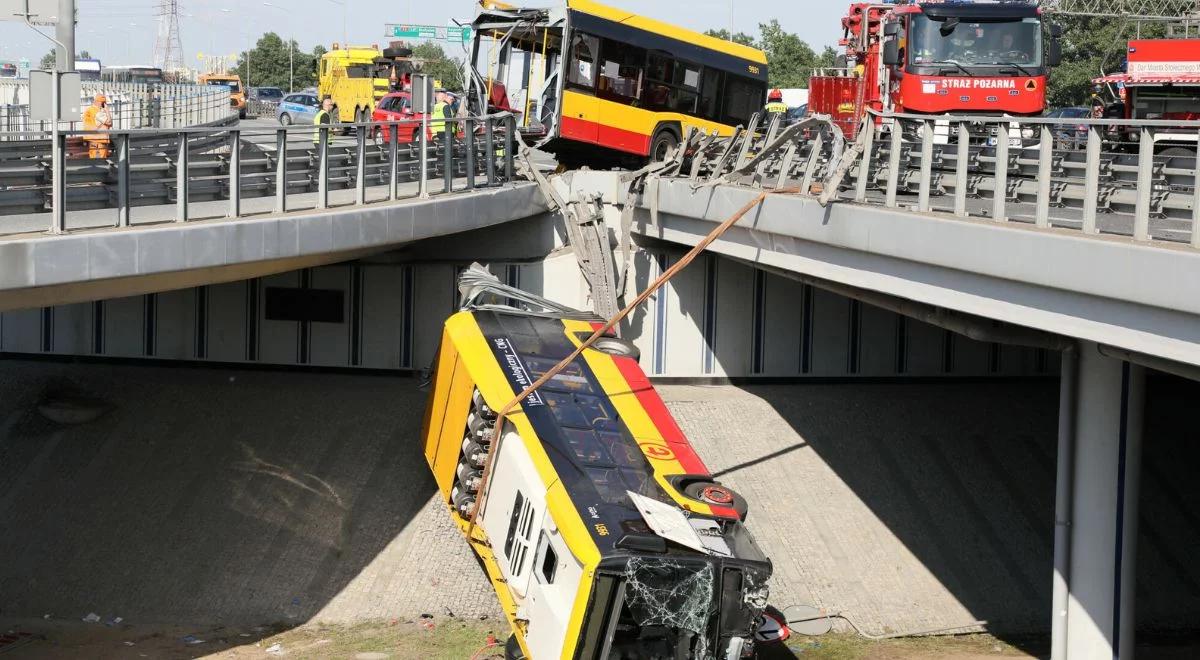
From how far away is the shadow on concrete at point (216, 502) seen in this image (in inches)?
620

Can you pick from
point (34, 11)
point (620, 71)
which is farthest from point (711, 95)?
point (34, 11)

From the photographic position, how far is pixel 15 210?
39.5 feet

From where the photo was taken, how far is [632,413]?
1380 cm

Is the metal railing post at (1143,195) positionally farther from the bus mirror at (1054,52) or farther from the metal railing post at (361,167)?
the bus mirror at (1054,52)

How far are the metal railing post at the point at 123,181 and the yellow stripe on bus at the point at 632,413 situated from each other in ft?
16.2

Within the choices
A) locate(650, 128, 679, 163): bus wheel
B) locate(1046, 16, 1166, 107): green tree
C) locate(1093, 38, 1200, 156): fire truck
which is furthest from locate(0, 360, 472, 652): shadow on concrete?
locate(1046, 16, 1166, 107): green tree

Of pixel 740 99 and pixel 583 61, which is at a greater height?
pixel 583 61

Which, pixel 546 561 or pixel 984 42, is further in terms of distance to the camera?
pixel 984 42

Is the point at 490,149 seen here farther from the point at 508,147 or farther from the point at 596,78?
the point at 596,78

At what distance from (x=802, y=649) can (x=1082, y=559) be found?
10.8 ft

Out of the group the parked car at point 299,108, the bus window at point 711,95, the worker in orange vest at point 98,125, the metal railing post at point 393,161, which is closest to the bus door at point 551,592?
the worker in orange vest at point 98,125

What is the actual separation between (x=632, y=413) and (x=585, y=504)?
7.41 ft

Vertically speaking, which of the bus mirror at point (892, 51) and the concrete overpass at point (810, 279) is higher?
the bus mirror at point (892, 51)

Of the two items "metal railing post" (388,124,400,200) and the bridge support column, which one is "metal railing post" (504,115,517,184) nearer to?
"metal railing post" (388,124,400,200)
